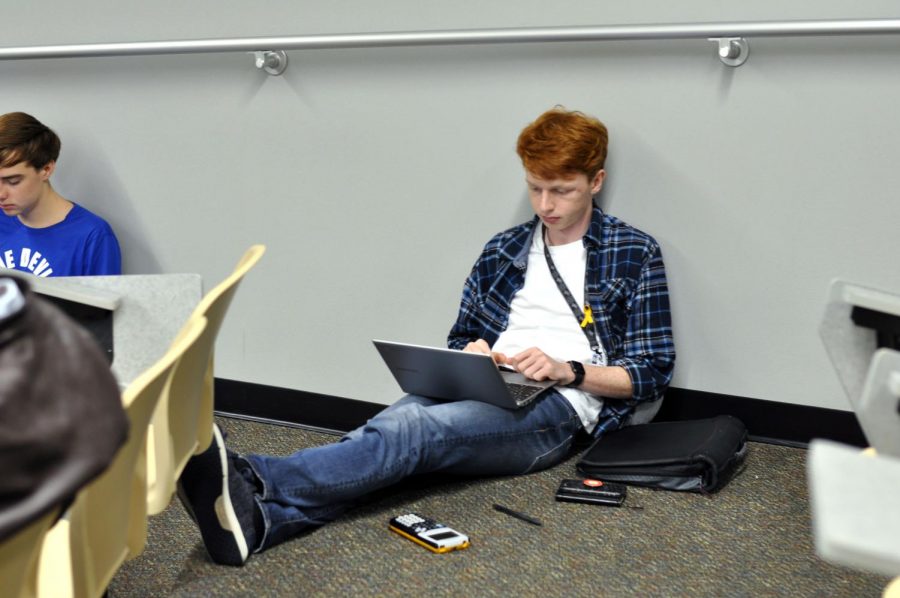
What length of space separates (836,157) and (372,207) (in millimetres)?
1305

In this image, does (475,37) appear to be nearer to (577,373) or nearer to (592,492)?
(577,373)

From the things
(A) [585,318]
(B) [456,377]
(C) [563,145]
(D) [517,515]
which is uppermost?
(C) [563,145]

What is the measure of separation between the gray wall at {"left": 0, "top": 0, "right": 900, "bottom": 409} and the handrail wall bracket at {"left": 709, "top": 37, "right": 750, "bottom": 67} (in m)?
0.02

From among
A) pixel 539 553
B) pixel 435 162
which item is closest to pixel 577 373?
pixel 539 553

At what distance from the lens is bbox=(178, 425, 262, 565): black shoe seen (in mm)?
1995

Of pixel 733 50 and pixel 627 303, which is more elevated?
pixel 733 50

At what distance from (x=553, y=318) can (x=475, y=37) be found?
78 centimetres

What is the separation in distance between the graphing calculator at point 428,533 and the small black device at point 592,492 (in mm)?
318

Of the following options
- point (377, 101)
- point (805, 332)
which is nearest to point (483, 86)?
point (377, 101)

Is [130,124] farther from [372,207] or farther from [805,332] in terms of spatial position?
[805,332]

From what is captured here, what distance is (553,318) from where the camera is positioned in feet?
8.80

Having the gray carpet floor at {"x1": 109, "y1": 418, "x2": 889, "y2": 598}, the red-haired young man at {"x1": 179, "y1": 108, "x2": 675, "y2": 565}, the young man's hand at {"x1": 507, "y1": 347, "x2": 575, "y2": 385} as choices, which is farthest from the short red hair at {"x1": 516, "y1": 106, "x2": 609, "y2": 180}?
the gray carpet floor at {"x1": 109, "y1": 418, "x2": 889, "y2": 598}

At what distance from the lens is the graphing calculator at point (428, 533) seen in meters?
2.18

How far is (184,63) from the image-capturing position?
3199 millimetres
